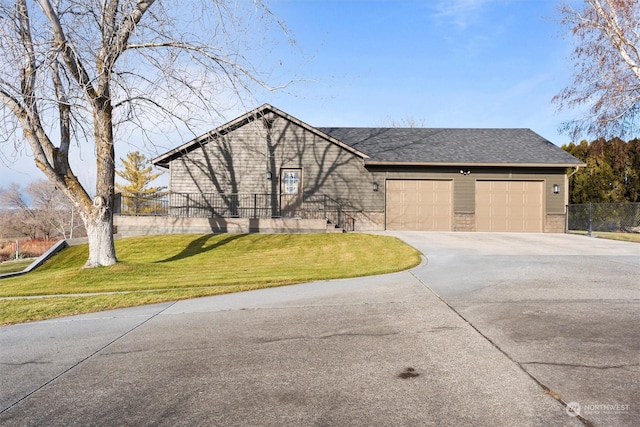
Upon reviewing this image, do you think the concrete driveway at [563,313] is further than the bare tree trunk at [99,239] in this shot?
No

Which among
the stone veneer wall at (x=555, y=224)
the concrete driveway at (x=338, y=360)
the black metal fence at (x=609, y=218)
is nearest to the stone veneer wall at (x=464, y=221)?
the stone veneer wall at (x=555, y=224)

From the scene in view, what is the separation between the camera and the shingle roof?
762 inches

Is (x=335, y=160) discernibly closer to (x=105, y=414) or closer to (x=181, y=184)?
(x=181, y=184)

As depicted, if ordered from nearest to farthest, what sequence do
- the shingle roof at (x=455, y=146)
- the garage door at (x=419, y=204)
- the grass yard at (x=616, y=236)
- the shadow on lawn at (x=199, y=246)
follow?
the shadow on lawn at (x=199, y=246)
the grass yard at (x=616, y=236)
the shingle roof at (x=455, y=146)
the garage door at (x=419, y=204)

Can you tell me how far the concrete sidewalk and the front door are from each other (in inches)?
551

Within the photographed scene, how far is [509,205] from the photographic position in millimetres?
19500

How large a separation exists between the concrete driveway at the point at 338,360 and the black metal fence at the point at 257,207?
1286 cm

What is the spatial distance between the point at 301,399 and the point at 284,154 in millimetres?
17664

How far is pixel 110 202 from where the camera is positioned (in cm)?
1054

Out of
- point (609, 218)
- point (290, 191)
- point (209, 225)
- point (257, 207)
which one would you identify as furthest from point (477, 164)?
point (209, 225)

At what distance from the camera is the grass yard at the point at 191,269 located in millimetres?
6988

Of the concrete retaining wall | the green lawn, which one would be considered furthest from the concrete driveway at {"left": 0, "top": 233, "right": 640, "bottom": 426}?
the green lawn

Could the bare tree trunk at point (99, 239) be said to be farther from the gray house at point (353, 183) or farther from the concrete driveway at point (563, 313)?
the gray house at point (353, 183)

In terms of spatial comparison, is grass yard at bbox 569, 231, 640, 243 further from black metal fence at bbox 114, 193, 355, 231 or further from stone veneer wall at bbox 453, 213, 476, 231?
black metal fence at bbox 114, 193, 355, 231
